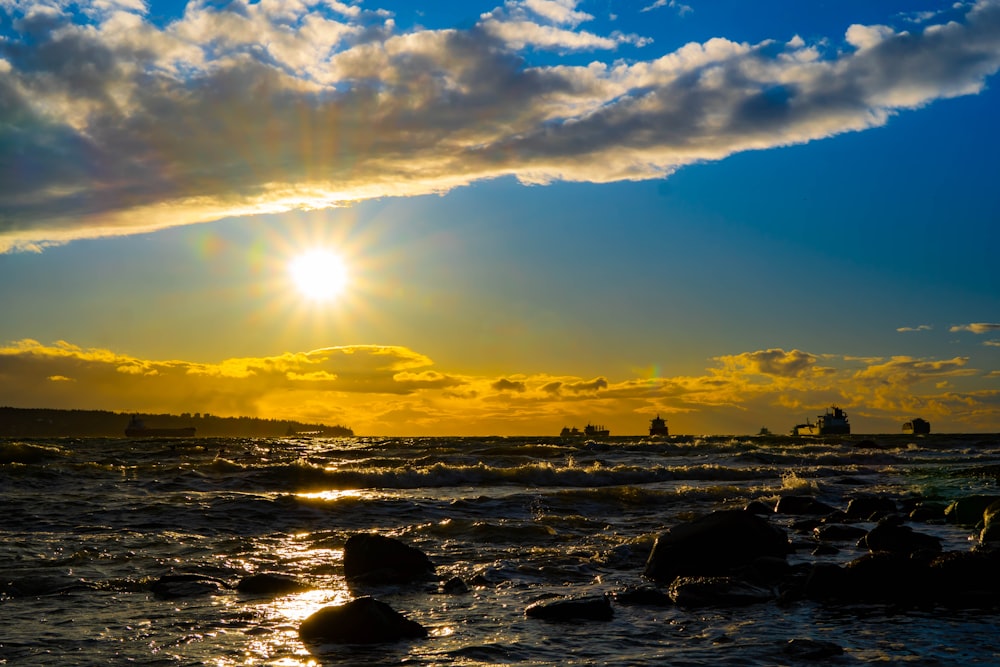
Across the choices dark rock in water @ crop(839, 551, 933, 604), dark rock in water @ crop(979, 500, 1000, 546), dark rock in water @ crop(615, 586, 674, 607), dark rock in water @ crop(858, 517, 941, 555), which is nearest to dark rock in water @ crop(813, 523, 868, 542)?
dark rock in water @ crop(858, 517, 941, 555)

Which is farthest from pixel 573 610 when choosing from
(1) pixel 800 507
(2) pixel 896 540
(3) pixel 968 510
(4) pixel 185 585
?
(1) pixel 800 507

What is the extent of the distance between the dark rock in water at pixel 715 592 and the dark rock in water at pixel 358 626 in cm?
400

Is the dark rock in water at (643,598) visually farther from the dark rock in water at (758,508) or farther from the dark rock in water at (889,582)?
the dark rock in water at (758,508)

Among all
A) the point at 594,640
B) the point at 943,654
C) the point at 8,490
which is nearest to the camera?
the point at 943,654

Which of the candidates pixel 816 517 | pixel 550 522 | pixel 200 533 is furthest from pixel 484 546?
pixel 816 517

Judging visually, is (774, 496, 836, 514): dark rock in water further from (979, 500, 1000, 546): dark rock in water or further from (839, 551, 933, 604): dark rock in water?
(839, 551, 933, 604): dark rock in water

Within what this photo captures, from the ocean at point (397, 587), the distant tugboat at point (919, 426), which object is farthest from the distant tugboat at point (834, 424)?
the ocean at point (397, 587)

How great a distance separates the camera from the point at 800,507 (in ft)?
76.6

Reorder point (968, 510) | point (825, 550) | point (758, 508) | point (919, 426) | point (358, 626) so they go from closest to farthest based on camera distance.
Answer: point (358, 626) → point (825, 550) → point (968, 510) → point (758, 508) → point (919, 426)

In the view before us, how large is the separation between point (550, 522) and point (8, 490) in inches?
639

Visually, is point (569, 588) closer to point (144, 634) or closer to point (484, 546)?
point (484, 546)

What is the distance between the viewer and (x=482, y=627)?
9.85 meters

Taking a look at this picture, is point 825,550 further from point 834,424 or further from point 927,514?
point 834,424

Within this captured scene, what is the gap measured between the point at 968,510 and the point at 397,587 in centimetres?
1519
